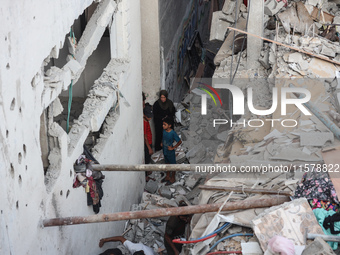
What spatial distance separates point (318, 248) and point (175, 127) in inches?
316

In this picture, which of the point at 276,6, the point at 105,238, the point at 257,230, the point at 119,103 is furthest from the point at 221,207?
the point at 276,6

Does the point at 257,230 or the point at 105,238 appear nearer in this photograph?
the point at 257,230

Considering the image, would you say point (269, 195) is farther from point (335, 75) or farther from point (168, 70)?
point (168, 70)

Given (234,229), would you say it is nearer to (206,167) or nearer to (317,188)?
(206,167)

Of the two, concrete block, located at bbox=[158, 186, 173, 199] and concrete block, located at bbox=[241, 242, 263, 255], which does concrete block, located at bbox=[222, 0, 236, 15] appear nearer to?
concrete block, located at bbox=[158, 186, 173, 199]

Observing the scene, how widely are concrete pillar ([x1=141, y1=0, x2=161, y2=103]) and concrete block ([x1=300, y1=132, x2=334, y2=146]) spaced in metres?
4.46

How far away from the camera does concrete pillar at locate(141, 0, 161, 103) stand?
11.3 meters

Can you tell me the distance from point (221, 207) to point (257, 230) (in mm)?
513

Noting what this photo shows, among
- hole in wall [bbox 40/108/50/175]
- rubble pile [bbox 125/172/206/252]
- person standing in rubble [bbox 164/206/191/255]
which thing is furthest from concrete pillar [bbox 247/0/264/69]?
hole in wall [bbox 40/108/50/175]

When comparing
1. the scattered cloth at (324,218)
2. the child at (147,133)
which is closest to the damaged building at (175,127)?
the scattered cloth at (324,218)

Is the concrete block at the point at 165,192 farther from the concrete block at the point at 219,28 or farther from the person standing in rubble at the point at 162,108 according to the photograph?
the concrete block at the point at 219,28

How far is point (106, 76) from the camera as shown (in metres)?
8.96

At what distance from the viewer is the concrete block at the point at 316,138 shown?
25.9 ft

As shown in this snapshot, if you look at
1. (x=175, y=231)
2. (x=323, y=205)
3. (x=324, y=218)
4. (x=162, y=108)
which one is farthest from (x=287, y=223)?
(x=162, y=108)
